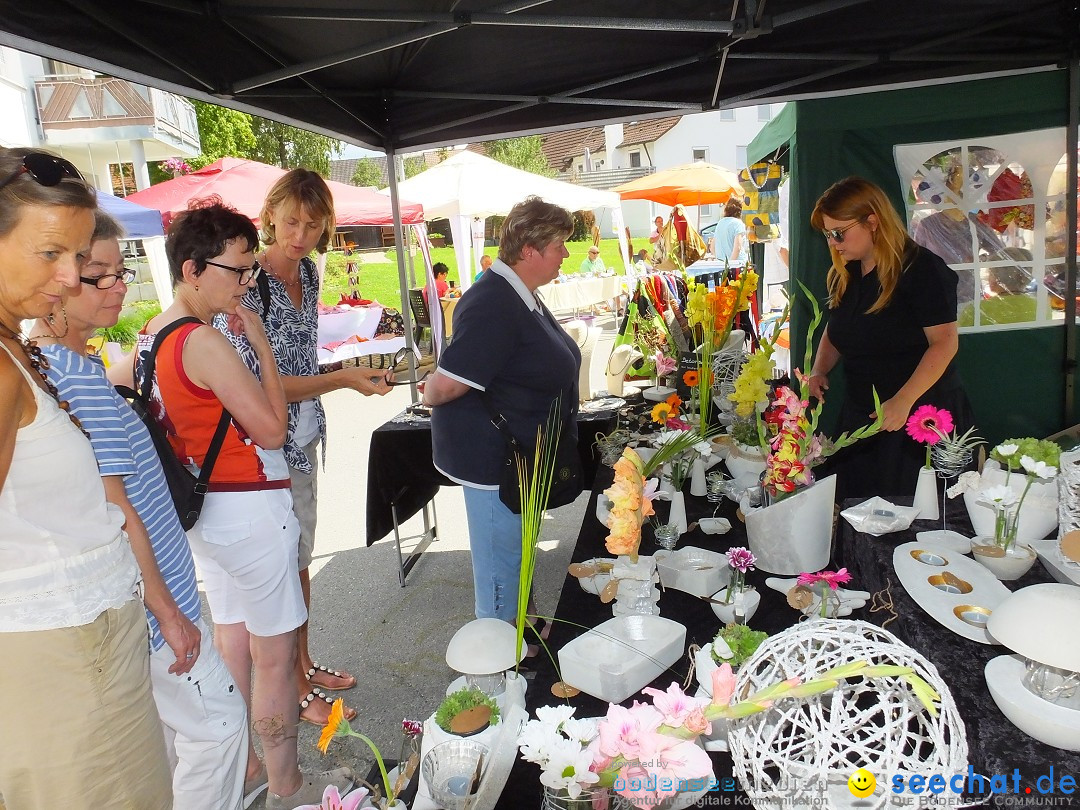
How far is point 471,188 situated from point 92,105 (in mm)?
9730

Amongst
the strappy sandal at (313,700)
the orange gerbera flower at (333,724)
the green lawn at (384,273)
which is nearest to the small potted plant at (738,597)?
the orange gerbera flower at (333,724)

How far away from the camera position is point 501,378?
205 cm

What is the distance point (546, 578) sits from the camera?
11.5ft

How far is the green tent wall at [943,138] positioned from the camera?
3428 mm

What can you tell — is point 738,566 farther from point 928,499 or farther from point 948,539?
point 928,499

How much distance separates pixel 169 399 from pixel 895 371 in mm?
2141

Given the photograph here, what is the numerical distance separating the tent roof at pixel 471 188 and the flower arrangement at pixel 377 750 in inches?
330

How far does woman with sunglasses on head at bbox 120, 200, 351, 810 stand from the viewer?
1601 mm

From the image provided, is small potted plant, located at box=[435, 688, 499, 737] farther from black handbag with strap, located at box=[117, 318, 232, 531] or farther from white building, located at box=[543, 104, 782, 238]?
white building, located at box=[543, 104, 782, 238]

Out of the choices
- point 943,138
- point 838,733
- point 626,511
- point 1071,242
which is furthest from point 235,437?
point 1071,242

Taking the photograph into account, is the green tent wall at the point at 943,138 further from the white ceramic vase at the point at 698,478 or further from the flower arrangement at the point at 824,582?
the flower arrangement at the point at 824,582

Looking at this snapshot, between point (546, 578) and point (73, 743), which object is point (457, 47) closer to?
point (546, 578)

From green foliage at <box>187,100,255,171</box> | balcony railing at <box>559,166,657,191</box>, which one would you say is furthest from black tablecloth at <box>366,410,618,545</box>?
balcony railing at <box>559,166,657,191</box>

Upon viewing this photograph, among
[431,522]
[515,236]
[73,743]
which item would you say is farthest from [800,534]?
[431,522]
